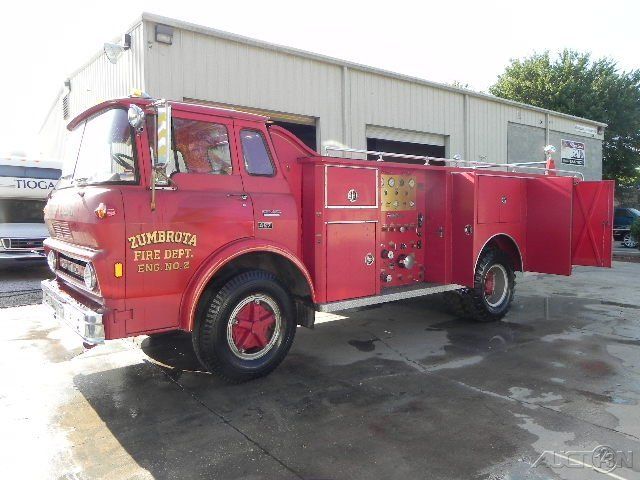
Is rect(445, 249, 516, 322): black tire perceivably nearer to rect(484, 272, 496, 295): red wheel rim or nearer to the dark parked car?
rect(484, 272, 496, 295): red wheel rim

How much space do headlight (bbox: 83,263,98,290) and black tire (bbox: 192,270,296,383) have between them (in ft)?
3.01

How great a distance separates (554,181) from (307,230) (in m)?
4.13

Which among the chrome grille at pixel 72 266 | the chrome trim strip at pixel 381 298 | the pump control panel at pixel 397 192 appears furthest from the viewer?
the pump control panel at pixel 397 192

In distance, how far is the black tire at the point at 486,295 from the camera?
6.86 m

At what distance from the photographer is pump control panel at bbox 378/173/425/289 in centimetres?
614

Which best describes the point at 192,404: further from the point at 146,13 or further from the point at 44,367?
the point at 146,13

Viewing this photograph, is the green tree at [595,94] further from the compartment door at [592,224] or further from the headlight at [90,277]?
the headlight at [90,277]

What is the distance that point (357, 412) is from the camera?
4039 mm

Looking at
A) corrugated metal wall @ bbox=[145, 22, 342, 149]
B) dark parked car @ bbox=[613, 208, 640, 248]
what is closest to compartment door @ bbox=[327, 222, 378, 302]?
corrugated metal wall @ bbox=[145, 22, 342, 149]

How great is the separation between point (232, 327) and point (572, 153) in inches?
744

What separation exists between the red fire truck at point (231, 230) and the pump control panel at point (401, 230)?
2 centimetres

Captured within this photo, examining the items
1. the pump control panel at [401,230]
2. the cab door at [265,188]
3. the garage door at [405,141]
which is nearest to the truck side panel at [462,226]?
the pump control panel at [401,230]

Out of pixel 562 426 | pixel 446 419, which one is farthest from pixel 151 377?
pixel 562 426

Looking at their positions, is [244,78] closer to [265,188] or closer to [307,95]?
[307,95]
